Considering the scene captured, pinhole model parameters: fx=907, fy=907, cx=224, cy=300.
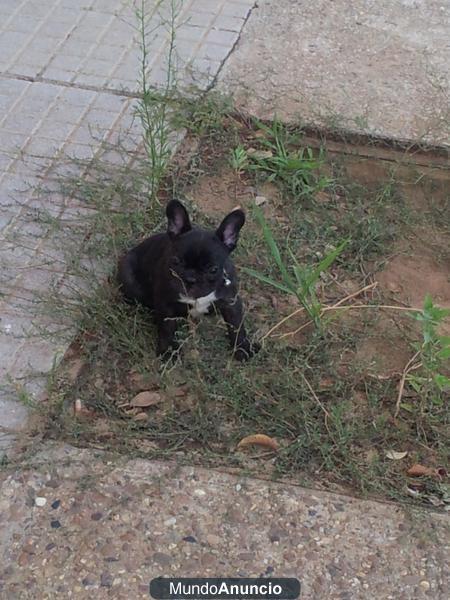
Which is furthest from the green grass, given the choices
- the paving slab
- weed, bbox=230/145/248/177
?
weed, bbox=230/145/248/177

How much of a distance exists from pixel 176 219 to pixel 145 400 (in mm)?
770

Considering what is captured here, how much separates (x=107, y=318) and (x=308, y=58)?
8.98 feet

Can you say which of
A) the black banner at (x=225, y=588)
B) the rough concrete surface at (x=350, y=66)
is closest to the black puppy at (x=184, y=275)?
the black banner at (x=225, y=588)

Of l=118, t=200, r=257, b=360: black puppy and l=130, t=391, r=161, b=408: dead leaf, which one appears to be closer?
l=118, t=200, r=257, b=360: black puppy

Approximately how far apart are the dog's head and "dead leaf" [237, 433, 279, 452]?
1.98 feet

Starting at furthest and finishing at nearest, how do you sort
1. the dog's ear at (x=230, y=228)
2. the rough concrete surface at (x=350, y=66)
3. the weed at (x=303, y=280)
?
the rough concrete surface at (x=350, y=66) < the weed at (x=303, y=280) < the dog's ear at (x=230, y=228)

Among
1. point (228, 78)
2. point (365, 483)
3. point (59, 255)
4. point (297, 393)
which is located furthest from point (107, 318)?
point (228, 78)

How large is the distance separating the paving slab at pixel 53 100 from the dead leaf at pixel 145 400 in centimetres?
39

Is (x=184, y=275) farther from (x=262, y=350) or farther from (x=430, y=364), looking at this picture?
(x=430, y=364)

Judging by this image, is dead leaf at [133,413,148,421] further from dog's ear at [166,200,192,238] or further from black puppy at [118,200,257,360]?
dog's ear at [166,200,192,238]

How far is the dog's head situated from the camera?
360 cm

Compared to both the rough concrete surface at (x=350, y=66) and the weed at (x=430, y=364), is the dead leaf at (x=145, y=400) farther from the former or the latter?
the rough concrete surface at (x=350, y=66)

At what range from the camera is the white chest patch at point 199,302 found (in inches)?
146

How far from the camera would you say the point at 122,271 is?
4.09 meters
